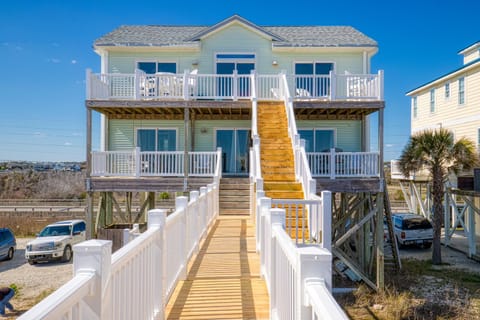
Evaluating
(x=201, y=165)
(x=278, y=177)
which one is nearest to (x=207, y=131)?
(x=201, y=165)

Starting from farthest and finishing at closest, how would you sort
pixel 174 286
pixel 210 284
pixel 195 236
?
pixel 195 236, pixel 210 284, pixel 174 286

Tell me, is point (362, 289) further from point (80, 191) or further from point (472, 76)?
point (80, 191)

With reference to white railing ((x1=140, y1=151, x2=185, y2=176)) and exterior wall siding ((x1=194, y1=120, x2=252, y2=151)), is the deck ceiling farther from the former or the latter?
white railing ((x1=140, y1=151, x2=185, y2=176))

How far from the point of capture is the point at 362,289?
14.1 metres

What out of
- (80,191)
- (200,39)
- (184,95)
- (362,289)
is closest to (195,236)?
(184,95)

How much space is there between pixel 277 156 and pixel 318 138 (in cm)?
522

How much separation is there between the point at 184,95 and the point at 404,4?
24274 mm

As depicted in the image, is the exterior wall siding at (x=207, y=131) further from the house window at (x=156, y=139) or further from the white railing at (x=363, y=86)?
the white railing at (x=363, y=86)

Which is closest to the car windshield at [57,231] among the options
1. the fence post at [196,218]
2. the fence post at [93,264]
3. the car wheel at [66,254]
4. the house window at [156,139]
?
the car wheel at [66,254]

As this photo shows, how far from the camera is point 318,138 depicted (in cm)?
1738

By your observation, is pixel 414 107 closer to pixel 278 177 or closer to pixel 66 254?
pixel 278 177

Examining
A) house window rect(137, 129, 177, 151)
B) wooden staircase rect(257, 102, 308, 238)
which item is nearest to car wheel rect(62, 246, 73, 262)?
house window rect(137, 129, 177, 151)

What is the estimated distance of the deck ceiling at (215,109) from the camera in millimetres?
14289

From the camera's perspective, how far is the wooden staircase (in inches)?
420
